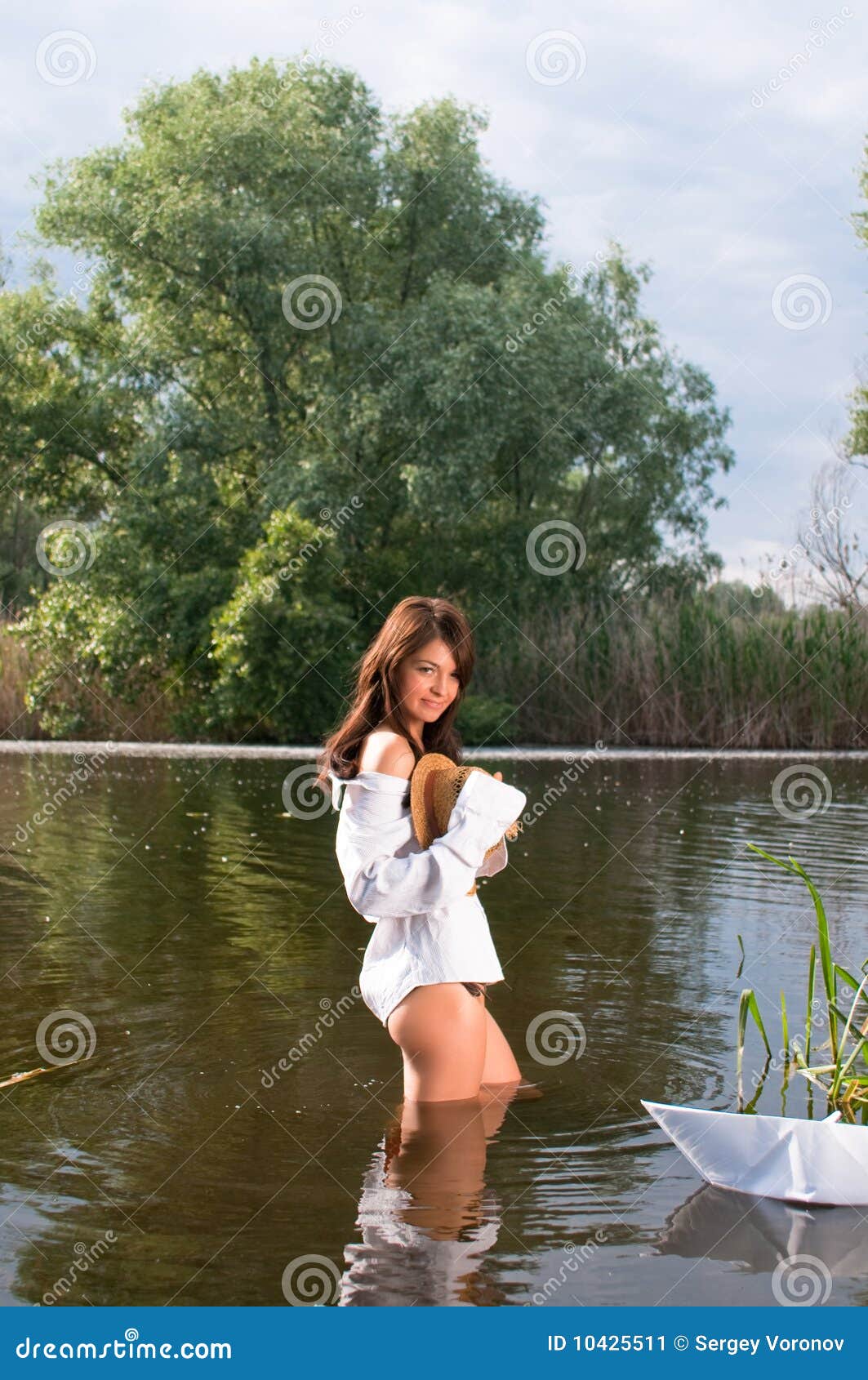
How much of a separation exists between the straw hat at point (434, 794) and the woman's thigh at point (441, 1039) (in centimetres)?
32

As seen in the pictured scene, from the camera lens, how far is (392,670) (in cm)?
410

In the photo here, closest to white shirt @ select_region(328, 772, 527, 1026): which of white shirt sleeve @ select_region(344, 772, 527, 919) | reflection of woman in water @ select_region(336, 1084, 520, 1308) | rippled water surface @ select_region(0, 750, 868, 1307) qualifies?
white shirt sleeve @ select_region(344, 772, 527, 919)

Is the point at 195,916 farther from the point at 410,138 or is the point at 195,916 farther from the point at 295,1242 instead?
→ the point at 410,138

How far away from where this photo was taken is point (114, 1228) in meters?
3.53

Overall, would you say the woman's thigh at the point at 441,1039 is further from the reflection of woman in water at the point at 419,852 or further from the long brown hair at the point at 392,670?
the long brown hair at the point at 392,670

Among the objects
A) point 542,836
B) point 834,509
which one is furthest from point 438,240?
point 542,836

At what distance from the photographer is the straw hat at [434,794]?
3.95m

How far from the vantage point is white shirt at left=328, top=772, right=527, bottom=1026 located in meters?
3.88

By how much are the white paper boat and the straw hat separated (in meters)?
0.82

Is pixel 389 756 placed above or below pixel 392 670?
below

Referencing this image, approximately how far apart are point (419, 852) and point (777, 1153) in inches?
45.0

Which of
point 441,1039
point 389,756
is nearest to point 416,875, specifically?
point 389,756

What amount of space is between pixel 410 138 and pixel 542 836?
1665 cm

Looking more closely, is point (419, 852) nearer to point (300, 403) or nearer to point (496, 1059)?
point (496, 1059)
